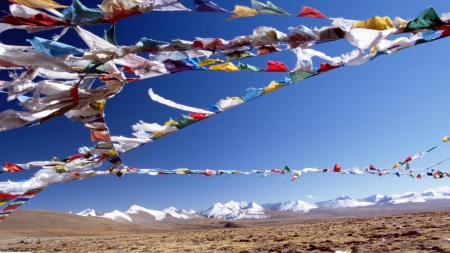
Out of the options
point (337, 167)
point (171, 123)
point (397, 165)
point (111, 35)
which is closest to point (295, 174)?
point (337, 167)

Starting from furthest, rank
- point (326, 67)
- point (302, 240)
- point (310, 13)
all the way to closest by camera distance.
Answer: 1. point (302, 240)
2. point (326, 67)
3. point (310, 13)

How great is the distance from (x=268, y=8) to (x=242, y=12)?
0.61 feet

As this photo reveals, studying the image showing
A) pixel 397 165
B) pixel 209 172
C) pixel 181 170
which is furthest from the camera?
pixel 397 165

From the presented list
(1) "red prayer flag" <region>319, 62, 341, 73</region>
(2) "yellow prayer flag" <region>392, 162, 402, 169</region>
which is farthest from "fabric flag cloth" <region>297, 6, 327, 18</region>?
(2) "yellow prayer flag" <region>392, 162, 402, 169</region>

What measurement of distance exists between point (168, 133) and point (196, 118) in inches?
13.9

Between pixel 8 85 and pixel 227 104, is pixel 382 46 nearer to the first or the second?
pixel 227 104

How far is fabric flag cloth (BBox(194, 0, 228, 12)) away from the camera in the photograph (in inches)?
79.5

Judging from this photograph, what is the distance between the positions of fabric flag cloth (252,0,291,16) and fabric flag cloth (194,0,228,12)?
225mm

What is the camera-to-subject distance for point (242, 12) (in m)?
2.06

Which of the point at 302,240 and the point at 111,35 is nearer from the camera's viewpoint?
the point at 111,35

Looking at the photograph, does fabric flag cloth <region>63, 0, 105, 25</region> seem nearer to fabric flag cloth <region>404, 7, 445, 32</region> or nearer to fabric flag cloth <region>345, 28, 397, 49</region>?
fabric flag cloth <region>345, 28, 397, 49</region>

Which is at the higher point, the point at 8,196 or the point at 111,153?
the point at 111,153

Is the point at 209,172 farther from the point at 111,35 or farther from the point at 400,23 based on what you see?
the point at 400,23

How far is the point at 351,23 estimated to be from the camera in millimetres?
2023
